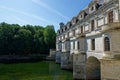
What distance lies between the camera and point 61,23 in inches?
2446

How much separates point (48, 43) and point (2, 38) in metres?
18.7

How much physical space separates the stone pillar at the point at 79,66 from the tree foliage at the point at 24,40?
45186mm

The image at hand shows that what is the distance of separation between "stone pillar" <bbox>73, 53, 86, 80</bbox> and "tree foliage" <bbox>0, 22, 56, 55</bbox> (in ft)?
148

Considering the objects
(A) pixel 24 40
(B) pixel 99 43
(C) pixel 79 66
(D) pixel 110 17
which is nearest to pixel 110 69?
(B) pixel 99 43

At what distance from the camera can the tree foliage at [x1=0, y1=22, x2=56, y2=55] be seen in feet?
222

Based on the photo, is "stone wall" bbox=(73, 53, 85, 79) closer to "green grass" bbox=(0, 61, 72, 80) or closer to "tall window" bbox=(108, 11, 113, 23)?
"green grass" bbox=(0, 61, 72, 80)

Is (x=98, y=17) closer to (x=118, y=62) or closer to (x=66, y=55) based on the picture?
(x=118, y=62)

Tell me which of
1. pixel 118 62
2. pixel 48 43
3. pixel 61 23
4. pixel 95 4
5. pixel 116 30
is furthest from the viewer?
pixel 48 43

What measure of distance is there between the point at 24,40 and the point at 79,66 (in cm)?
4727

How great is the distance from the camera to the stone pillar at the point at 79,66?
86.2 feet

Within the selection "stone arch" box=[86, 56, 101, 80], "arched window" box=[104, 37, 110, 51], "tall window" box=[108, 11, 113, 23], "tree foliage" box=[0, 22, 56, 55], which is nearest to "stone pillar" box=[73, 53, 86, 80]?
"stone arch" box=[86, 56, 101, 80]

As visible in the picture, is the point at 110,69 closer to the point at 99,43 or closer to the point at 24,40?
the point at 99,43

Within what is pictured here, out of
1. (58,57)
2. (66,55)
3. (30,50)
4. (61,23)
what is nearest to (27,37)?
(30,50)

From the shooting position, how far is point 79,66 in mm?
26609
